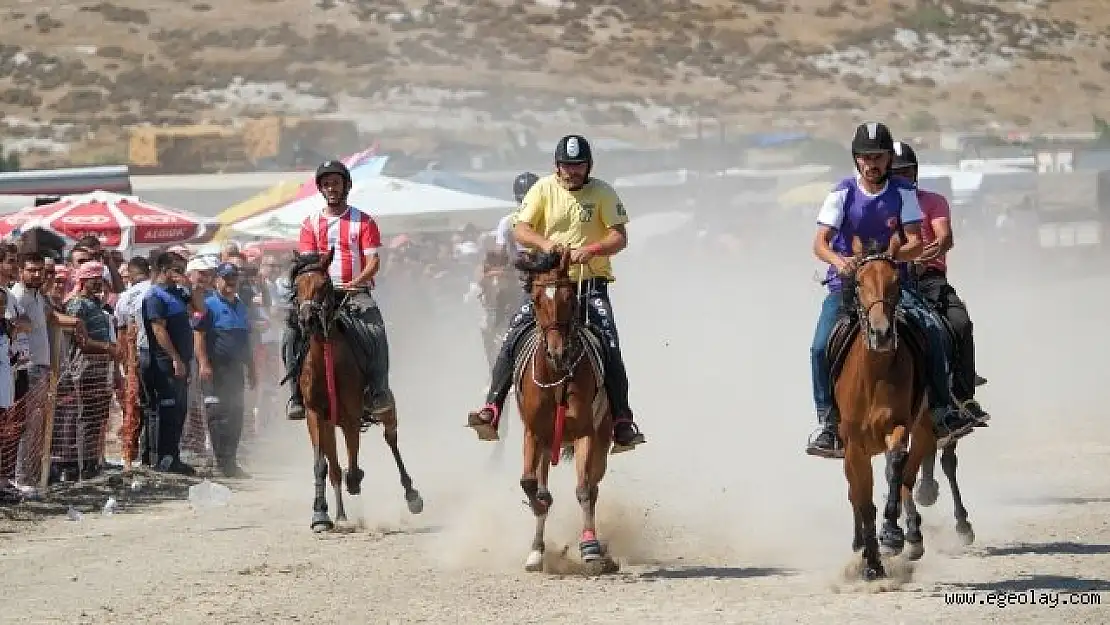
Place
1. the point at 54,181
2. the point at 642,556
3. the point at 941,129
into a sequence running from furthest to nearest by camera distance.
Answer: the point at 941,129, the point at 54,181, the point at 642,556

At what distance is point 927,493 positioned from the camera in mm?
14961

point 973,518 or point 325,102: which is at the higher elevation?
point 325,102

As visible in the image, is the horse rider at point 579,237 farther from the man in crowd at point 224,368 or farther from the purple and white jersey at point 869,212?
the man in crowd at point 224,368

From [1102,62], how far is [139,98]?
49.0 metres

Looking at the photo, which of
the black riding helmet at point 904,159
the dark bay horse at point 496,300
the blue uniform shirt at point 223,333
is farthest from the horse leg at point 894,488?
the blue uniform shirt at point 223,333

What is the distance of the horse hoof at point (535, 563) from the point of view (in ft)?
42.1

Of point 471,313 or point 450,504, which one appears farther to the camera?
point 471,313

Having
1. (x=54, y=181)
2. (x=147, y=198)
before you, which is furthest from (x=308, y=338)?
(x=147, y=198)

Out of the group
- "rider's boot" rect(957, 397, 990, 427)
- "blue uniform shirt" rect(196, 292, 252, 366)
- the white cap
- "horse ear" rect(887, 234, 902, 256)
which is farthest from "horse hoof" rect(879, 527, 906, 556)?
the white cap

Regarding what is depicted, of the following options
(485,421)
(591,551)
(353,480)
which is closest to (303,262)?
(353,480)

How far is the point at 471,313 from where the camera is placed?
36156 mm

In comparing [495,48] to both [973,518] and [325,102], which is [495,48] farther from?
[973,518]

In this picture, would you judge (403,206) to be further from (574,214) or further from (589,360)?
(589,360)

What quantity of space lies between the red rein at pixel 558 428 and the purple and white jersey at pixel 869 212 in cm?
202
